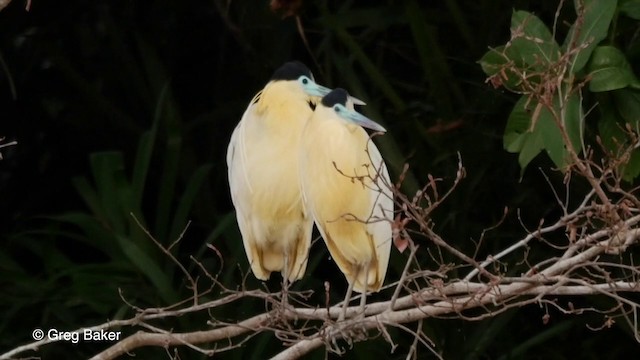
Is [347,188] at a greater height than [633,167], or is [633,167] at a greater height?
[347,188]

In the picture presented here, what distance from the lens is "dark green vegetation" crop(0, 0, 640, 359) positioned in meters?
3.47

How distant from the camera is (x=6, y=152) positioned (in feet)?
12.9

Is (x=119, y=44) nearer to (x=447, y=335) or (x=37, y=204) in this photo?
(x=37, y=204)

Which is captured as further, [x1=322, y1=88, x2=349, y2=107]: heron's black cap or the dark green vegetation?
the dark green vegetation

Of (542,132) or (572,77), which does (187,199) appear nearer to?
(542,132)

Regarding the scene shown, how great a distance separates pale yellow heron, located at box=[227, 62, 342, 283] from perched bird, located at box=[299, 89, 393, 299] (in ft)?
0.20

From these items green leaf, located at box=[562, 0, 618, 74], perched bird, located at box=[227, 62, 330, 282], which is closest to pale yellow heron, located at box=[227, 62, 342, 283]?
perched bird, located at box=[227, 62, 330, 282]

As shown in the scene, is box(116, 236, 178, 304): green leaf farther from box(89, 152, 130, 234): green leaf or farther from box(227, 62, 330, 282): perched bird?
box(227, 62, 330, 282): perched bird

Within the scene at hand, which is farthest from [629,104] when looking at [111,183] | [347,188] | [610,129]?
[111,183]

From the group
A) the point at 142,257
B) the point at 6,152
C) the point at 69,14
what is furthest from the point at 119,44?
the point at 142,257

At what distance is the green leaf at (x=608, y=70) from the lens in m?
2.59

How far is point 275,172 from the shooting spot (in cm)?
257

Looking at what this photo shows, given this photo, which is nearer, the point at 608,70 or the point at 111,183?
the point at 608,70

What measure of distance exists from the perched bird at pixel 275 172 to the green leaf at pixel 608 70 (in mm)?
497
